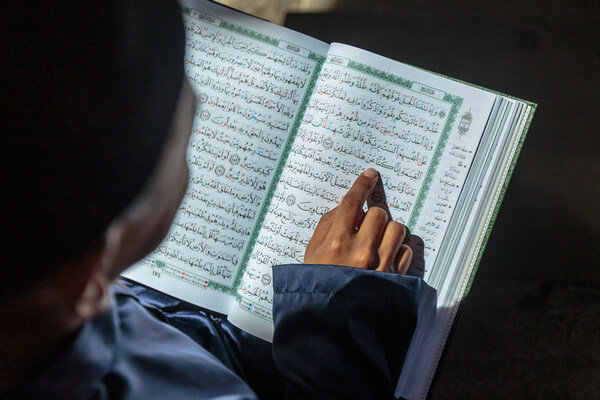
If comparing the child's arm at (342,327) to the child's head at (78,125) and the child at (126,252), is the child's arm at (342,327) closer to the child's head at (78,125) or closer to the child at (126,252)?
the child at (126,252)

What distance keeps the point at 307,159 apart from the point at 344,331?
0.81 feet

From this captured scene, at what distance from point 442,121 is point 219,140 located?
0.34 meters

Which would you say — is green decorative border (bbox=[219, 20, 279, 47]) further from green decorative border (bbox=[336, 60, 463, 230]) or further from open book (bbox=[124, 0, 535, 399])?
green decorative border (bbox=[336, 60, 463, 230])

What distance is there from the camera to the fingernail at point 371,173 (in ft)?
1.99

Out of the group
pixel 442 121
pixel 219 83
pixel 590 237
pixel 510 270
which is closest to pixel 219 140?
pixel 219 83

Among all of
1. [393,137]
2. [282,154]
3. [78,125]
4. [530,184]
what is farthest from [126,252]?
[530,184]

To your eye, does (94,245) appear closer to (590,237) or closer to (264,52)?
(264,52)

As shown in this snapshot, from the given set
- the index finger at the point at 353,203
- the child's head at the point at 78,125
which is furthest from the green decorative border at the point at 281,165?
the child's head at the point at 78,125

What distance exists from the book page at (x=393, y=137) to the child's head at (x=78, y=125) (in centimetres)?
30

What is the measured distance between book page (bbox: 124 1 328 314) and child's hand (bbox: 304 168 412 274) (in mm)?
119

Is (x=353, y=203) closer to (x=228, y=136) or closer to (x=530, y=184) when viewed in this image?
(x=228, y=136)

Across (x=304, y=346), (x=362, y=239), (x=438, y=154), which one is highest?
(x=438, y=154)

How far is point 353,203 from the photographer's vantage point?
0.60 metres

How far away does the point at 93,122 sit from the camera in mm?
284
